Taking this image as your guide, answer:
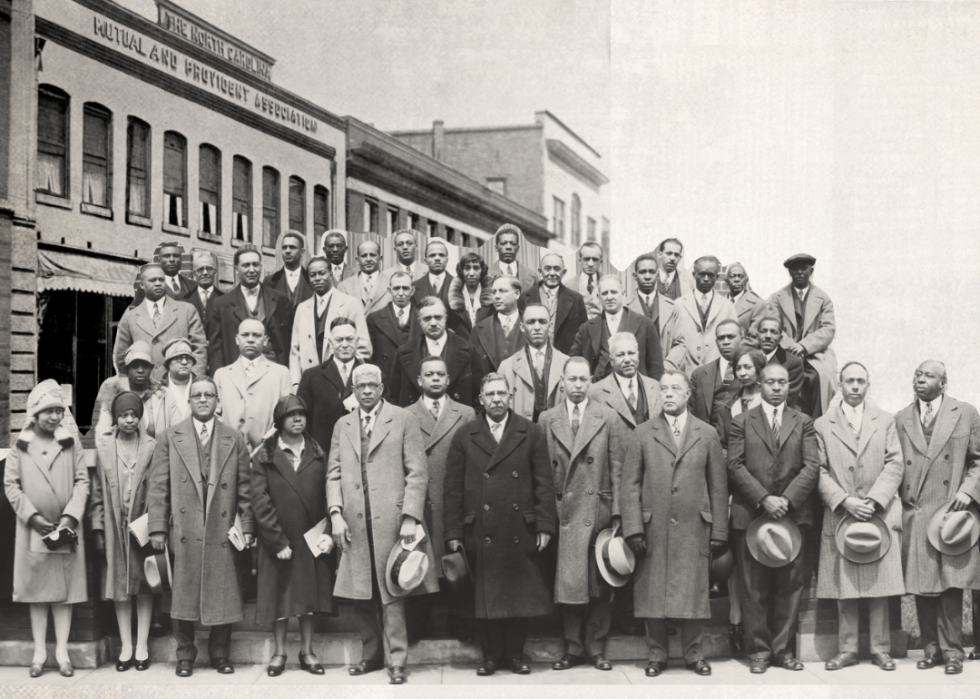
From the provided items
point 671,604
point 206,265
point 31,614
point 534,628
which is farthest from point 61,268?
point 671,604

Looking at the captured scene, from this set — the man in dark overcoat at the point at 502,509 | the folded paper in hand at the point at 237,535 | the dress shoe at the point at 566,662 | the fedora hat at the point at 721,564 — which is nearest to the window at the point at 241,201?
the folded paper in hand at the point at 237,535

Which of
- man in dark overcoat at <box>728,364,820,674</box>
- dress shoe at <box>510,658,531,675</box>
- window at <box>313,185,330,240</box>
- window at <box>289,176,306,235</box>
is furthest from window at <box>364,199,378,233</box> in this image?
dress shoe at <box>510,658,531,675</box>

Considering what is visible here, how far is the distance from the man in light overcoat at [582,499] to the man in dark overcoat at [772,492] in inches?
27.1

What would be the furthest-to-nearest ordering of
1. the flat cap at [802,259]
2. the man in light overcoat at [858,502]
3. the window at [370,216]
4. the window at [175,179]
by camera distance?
the window at [370,216]
the window at [175,179]
the flat cap at [802,259]
the man in light overcoat at [858,502]

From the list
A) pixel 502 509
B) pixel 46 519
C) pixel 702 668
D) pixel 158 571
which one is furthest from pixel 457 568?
pixel 46 519

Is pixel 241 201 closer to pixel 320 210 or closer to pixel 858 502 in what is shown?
pixel 320 210

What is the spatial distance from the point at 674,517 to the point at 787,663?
1.04 m

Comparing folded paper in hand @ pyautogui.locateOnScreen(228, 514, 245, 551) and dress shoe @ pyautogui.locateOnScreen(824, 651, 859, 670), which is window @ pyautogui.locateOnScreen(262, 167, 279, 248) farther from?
dress shoe @ pyautogui.locateOnScreen(824, 651, 859, 670)

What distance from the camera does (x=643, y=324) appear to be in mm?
6512

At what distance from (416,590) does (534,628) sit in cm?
77

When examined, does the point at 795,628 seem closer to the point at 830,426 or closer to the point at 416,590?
the point at 830,426

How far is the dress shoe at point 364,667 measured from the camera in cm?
560

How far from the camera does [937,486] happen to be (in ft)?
19.1

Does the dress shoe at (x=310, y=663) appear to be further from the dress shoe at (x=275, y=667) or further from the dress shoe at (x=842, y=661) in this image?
the dress shoe at (x=842, y=661)
